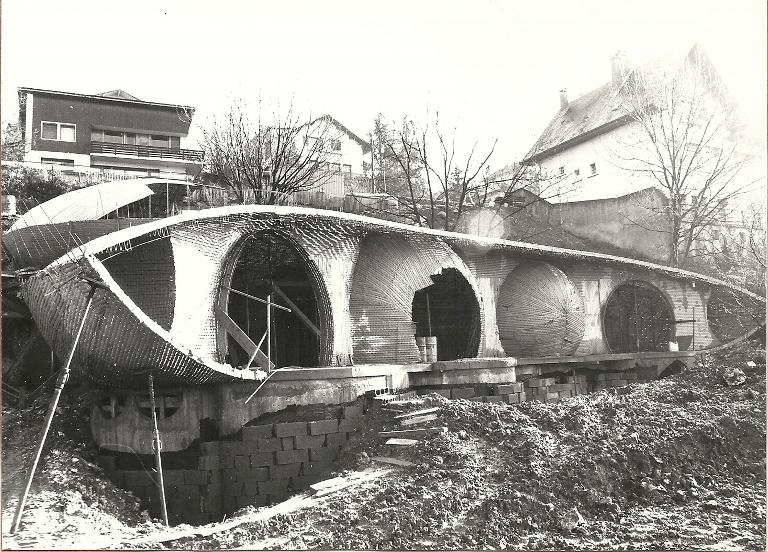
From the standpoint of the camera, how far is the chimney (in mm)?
12156

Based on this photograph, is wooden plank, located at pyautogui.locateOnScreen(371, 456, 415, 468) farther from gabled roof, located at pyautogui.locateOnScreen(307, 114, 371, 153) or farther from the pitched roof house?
gabled roof, located at pyautogui.locateOnScreen(307, 114, 371, 153)

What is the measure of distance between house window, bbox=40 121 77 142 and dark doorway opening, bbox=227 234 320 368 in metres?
5.41

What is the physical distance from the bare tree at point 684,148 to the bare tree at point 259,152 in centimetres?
922

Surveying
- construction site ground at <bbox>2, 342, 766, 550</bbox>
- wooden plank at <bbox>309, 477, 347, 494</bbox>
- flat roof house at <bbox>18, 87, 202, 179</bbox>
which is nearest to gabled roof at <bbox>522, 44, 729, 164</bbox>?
construction site ground at <bbox>2, 342, 766, 550</bbox>

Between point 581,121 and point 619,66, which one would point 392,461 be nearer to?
point 619,66

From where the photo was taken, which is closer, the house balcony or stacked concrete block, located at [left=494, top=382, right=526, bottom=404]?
stacked concrete block, located at [left=494, top=382, right=526, bottom=404]

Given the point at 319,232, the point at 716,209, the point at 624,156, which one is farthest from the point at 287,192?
the point at 716,209

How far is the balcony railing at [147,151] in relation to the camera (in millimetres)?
18961

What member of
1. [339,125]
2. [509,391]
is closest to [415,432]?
[509,391]

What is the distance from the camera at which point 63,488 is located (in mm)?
10055

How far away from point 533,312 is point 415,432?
6928 millimetres

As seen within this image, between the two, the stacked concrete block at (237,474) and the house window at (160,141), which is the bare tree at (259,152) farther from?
the stacked concrete block at (237,474)

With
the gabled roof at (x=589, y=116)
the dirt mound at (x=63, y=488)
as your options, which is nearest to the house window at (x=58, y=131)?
the dirt mound at (x=63, y=488)

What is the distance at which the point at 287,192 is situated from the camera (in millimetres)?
20828
